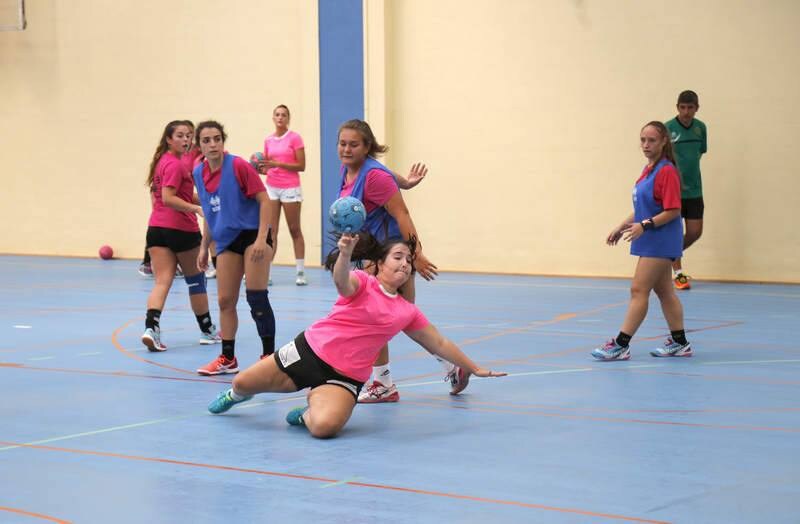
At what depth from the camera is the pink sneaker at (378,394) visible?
20.0ft

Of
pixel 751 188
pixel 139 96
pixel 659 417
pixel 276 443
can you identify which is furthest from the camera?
pixel 139 96

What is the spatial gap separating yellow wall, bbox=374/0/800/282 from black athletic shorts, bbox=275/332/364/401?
8.19 metres

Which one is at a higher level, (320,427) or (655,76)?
(655,76)

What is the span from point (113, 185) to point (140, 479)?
1312 centimetres

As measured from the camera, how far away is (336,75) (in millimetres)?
14781

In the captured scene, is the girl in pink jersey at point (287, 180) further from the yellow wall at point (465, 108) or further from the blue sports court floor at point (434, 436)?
the blue sports court floor at point (434, 436)

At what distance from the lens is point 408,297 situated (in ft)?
20.5

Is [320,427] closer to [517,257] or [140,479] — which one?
[140,479]

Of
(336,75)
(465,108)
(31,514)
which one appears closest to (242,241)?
(31,514)

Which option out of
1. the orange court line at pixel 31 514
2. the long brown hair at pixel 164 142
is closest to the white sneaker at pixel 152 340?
the long brown hair at pixel 164 142

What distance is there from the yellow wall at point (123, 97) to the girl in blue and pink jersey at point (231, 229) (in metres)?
8.03

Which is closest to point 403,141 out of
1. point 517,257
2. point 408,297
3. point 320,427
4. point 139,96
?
point 517,257

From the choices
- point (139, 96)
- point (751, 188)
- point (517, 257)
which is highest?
point (139, 96)

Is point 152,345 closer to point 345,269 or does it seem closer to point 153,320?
point 153,320
